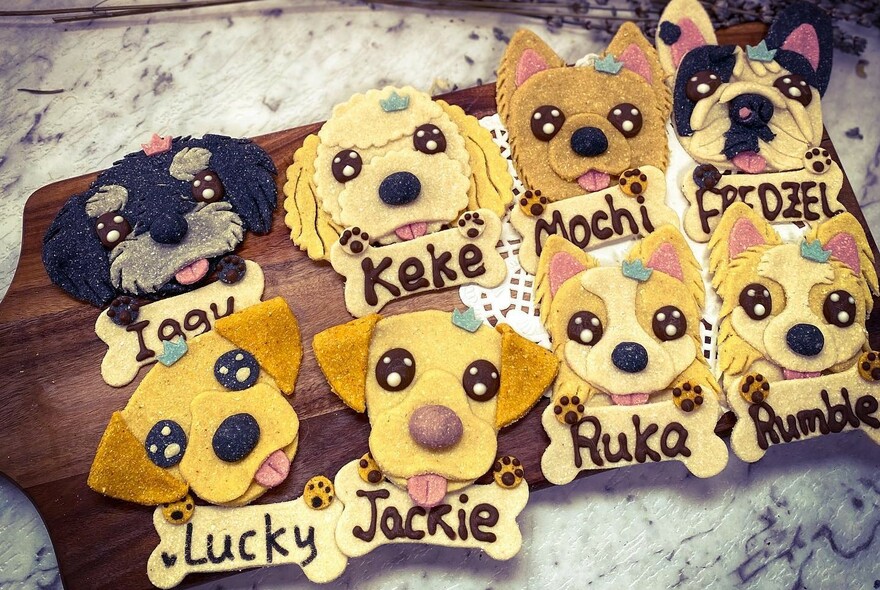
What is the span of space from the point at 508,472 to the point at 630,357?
0.92 ft

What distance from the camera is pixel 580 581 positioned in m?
1.47

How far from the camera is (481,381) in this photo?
1318 millimetres

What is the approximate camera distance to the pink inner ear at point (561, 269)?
140 centimetres

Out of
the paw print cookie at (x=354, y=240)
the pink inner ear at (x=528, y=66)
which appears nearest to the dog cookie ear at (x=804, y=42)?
the pink inner ear at (x=528, y=66)

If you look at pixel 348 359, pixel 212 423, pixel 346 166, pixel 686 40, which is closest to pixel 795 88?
pixel 686 40

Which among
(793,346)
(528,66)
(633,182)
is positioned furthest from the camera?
(528,66)

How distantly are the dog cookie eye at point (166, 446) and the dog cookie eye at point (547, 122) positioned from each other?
0.84 metres

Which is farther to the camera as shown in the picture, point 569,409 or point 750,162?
point 750,162

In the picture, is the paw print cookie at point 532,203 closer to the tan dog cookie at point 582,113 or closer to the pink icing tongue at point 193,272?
the tan dog cookie at point 582,113

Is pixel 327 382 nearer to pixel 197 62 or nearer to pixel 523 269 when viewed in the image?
pixel 523 269

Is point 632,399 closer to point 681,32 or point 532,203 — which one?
point 532,203

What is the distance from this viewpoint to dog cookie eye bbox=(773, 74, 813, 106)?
1.55 metres

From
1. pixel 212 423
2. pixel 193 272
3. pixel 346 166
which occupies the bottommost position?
pixel 212 423

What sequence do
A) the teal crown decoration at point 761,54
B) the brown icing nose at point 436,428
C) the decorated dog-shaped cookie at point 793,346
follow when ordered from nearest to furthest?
the brown icing nose at point 436,428 → the decorated dog-shaped cookie at point 793,346 → the teal crown decoration at point 761,54
